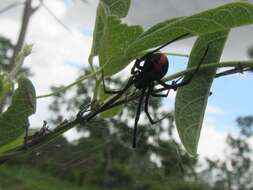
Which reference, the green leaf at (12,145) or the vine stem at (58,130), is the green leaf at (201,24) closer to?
the vine stem at (58,130)

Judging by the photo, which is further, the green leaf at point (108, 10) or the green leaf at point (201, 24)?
the green leaf at point (108, 10)

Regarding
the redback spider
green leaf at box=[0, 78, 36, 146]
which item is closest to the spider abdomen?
the redback spider

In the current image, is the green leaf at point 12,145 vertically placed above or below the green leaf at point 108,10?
below

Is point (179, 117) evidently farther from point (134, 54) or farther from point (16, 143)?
point (16, 143)

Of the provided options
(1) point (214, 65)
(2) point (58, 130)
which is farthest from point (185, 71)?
(2) point (58, 130)

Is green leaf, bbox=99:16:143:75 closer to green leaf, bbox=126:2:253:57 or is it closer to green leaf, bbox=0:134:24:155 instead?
green leaf, bbox=126:2:253:57

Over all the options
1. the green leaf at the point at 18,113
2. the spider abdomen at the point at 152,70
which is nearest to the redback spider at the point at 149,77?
the spider abdomen at the point at 152,70

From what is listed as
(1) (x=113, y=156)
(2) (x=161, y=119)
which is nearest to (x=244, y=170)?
(1) (x=113, y=156)
